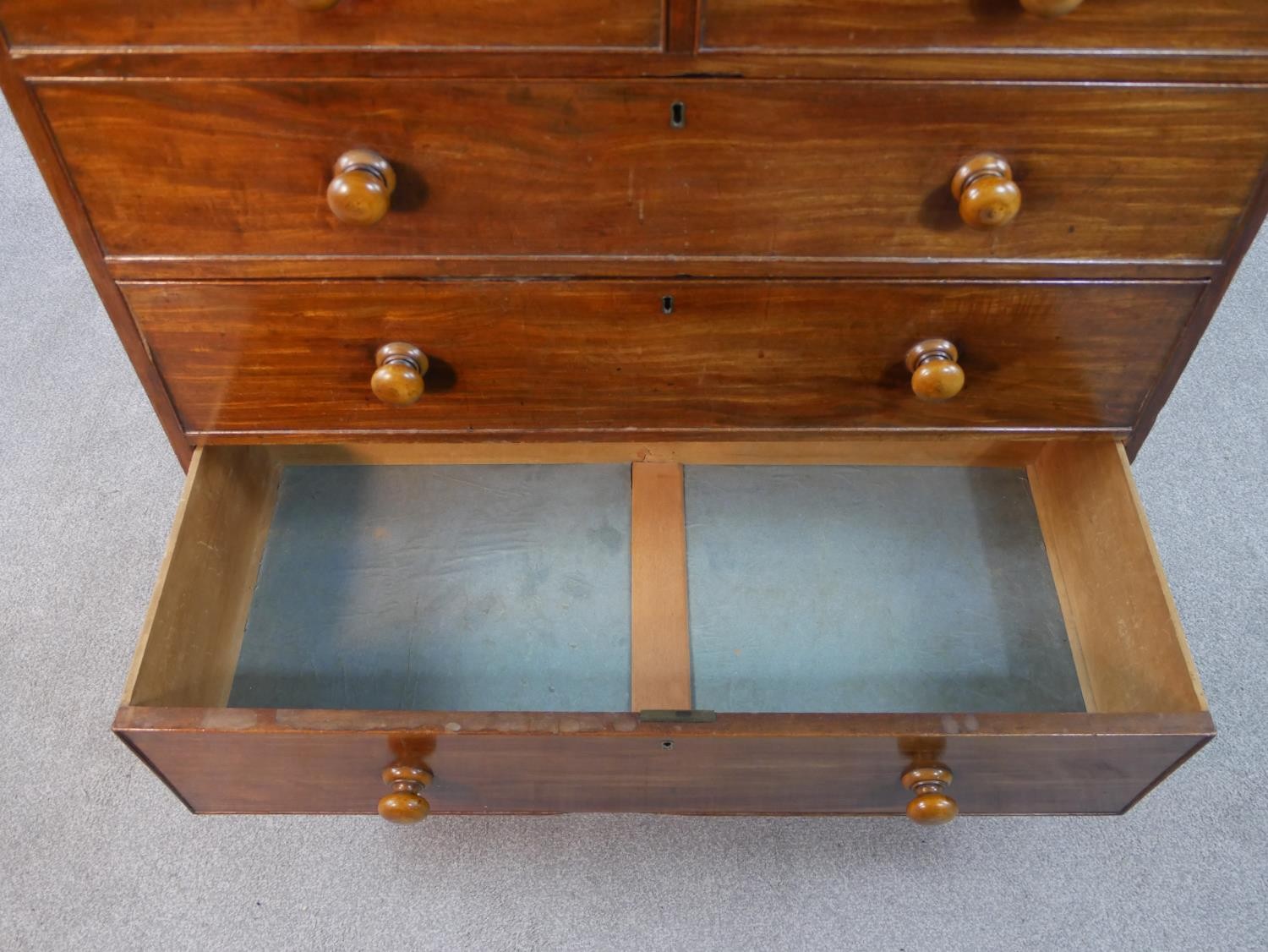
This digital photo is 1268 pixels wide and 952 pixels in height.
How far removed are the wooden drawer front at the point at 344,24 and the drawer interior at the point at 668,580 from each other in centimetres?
44

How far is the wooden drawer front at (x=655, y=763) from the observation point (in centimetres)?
83

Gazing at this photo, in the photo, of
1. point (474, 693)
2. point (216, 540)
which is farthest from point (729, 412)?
point (216, 540)

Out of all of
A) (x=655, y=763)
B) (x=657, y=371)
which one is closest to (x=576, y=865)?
(x=655, y=763)

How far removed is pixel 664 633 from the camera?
1.05 meters

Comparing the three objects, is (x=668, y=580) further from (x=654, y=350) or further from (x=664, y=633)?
(x=654, y=350)

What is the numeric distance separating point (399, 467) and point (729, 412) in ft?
1.42

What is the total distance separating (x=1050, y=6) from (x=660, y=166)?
0.28m

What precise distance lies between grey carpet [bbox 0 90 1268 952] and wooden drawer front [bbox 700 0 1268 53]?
77 centimetres

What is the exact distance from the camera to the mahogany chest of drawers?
0.71 metres

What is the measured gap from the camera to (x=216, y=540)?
3.39ft

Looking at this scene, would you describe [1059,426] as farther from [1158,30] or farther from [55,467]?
[55,467]

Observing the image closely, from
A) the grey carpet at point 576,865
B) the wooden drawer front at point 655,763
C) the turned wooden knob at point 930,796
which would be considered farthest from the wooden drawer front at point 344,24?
the grey carpet at point 576,865

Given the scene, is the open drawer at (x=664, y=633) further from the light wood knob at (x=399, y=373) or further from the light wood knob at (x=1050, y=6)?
the light wood knob at (x=1050, y=6)

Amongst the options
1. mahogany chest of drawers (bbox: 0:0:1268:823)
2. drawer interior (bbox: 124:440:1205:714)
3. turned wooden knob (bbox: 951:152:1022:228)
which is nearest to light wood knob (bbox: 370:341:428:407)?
mahogany chest of drawers (bbox: 0:0:1268:823)
